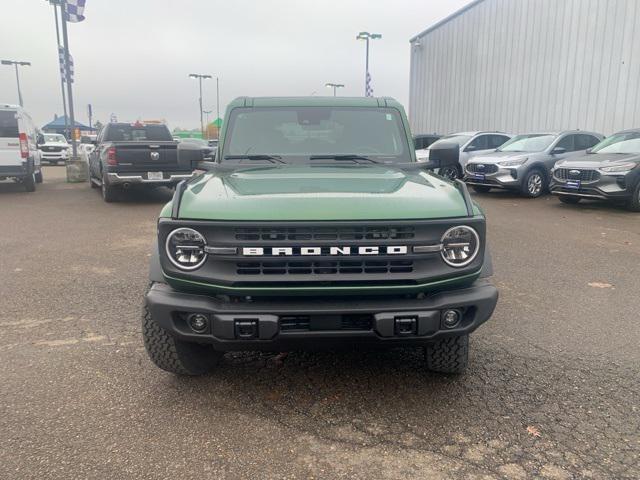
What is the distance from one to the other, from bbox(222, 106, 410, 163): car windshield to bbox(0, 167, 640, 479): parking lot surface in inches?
61.5

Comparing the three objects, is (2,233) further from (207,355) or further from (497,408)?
(497,408)

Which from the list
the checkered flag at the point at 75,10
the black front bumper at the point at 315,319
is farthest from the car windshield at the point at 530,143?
the checkered flag at the point at 75,10

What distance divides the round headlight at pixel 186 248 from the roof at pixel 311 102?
6.85 ft

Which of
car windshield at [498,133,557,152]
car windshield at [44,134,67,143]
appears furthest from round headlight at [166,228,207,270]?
car windshield at [44,134,67,143]

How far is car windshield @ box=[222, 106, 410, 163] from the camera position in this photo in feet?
13.8

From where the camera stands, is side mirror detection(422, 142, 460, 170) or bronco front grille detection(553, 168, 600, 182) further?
bronco front grille detection(553, 168, 600, 182)

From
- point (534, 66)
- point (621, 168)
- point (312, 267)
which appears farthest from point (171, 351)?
point (534, 66)

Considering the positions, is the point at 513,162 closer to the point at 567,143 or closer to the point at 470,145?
the point at 567,143

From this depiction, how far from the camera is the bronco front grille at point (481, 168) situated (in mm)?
12938

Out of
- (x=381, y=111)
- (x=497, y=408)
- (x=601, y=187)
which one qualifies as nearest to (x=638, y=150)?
(x=601, y=187)

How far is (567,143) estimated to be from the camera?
13469mm

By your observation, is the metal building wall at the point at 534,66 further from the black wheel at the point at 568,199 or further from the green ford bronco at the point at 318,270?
the green ford bronco at the point at 318,270

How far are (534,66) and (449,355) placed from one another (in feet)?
67.2

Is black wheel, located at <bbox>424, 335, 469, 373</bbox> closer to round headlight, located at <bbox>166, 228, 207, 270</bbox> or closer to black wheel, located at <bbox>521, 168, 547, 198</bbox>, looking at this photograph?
round headlight, located at <bbox>166, 228, 207, 270</bbox>
